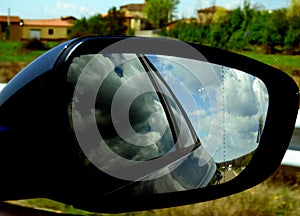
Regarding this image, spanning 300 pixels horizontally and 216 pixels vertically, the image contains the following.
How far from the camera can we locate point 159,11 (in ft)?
345

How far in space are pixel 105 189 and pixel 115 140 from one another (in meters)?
0.18

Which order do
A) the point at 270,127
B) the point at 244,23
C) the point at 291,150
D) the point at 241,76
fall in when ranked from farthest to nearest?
1. the point at 244,23
2. the point at 291,150
3. the point at 241,76
4. the point at 270,127

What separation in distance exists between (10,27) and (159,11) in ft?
103

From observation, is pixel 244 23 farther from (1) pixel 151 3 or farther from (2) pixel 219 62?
(2) pixel 219 62

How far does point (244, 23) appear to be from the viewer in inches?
2549

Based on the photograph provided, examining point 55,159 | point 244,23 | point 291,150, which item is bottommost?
point 244,23

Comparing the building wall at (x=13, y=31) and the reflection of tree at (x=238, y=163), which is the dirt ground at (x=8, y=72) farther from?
the building wall at (x=13, y=31)

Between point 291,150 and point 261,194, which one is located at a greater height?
point 291,150

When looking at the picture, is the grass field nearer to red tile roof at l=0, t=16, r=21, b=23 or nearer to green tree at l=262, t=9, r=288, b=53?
green tree at l=262, t=9, r=288, b=53

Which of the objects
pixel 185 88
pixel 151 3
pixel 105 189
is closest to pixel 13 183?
pixel 105 189

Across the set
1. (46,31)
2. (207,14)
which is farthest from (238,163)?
(46,31)

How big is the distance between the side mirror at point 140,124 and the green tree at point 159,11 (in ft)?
328

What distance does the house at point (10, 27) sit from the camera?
8741 cm

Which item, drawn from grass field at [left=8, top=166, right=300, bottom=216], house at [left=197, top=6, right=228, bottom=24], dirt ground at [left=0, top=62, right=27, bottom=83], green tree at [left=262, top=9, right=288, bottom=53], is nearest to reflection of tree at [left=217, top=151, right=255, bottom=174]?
grass field at [left=8, top=166, right=300, bottom=216]
